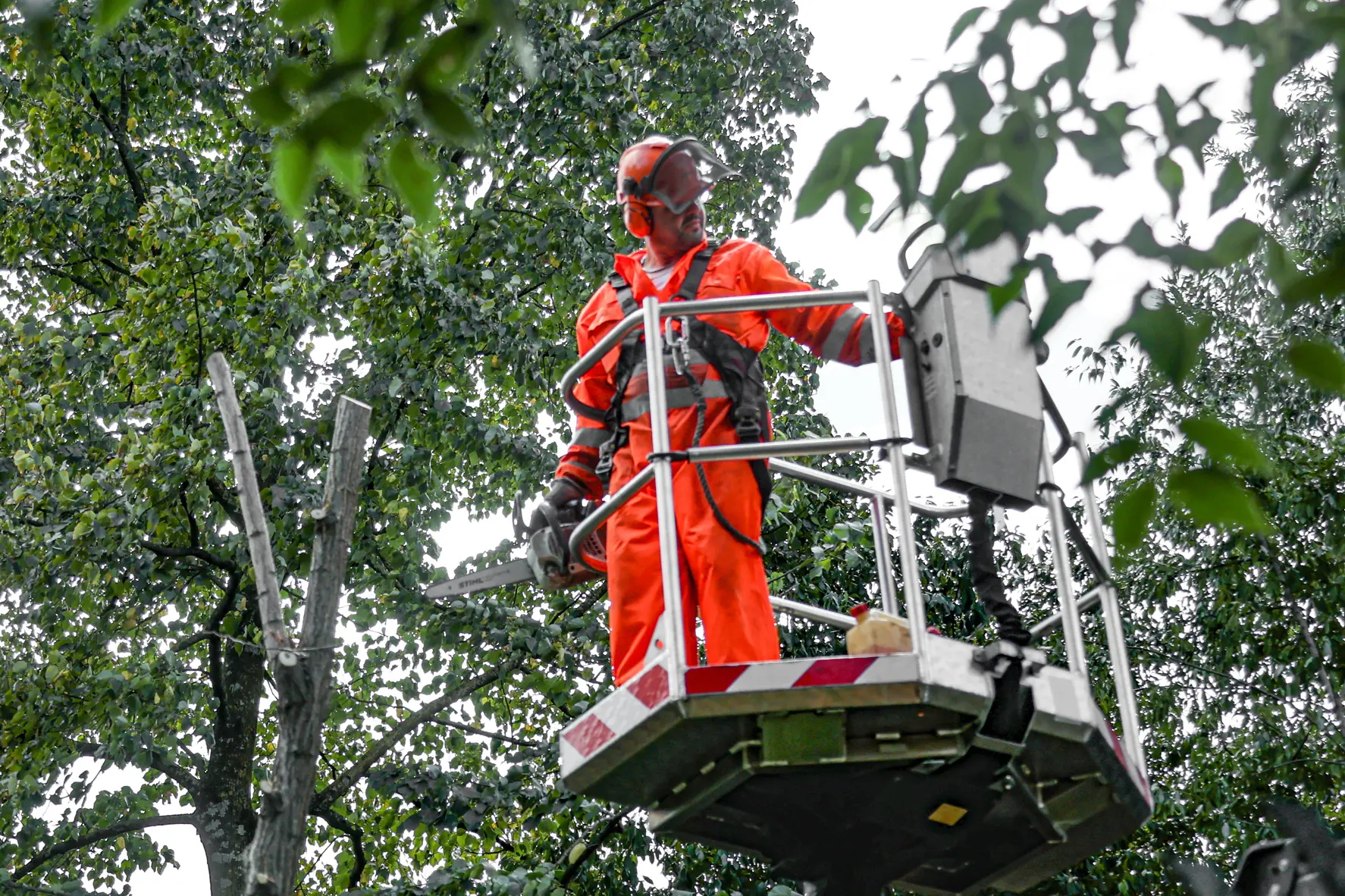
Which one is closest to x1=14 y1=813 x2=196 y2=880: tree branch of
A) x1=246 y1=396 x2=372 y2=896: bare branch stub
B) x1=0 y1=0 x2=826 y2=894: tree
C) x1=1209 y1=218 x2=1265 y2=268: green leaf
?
x1=0 y1=0 x2=826 y2=894: tree

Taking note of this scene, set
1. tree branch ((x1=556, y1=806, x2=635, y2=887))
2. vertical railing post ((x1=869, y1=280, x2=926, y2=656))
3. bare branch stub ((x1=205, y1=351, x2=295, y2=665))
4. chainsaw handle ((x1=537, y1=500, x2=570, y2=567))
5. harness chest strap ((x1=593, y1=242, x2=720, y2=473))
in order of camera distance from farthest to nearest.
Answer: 1. tree branch ((x1=556, y1=806, x2=635, y2=887))
2. bare branch stub ((x1=205, y1=351, x2=295, y2=665))
3. chainsaw handle ((x1=537, y1=500, x2=570, y2=567))
4. harness chest strap ((x1=593, y1=242, x2=720, y2=473))
5. vertical railing post ((x1=869, y1=280, x2=926, y2=656))

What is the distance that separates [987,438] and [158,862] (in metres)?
11.1

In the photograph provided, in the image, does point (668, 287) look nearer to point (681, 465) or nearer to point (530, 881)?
point (681, 465)

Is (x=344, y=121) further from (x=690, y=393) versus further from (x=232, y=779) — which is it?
(x=232, y=779)

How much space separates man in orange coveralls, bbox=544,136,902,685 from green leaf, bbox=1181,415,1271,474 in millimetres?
2394

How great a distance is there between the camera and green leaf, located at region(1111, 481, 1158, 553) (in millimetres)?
2426

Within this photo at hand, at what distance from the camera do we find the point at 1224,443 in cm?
228

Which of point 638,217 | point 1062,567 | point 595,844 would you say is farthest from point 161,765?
point 1062,567

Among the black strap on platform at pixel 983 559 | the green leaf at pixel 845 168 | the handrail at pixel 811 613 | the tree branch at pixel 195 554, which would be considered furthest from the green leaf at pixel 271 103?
the tree branch at pixel 195 554

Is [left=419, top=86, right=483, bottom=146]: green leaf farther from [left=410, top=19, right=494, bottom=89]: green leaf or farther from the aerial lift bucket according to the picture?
the aerial lift bucket

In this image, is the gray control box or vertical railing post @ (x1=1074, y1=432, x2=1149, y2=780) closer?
the gray control box

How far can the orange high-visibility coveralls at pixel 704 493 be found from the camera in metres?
4.75

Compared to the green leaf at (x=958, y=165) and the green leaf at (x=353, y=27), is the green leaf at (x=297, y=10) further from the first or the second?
the green leaf at (x=958, y=165)

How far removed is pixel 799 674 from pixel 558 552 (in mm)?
1556
